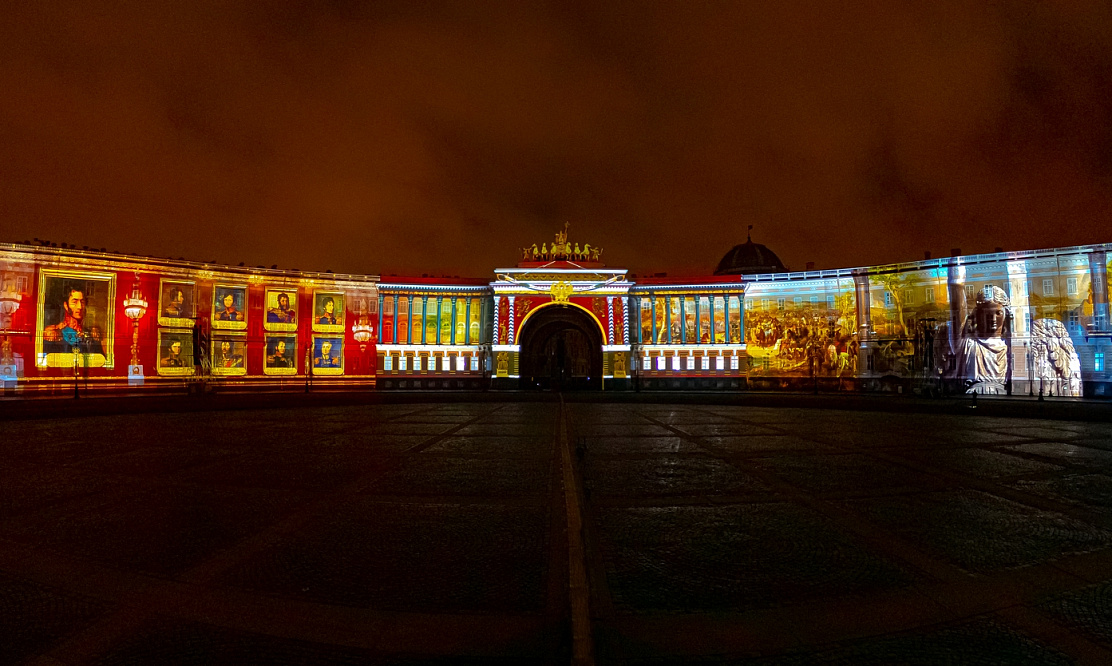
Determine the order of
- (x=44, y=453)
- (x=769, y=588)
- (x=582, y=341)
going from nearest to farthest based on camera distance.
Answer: (x=769, y=588), (x=44, y=453), (x=582, y=341)

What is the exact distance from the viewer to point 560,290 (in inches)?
2023

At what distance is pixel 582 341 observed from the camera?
2297 inches

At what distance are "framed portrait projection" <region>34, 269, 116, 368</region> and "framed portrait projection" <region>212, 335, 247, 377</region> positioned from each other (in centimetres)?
588

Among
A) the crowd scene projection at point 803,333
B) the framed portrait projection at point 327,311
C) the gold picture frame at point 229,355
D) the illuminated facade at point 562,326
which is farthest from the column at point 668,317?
the gold picture frame at point 229,355

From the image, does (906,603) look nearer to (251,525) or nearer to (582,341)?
(251,525)

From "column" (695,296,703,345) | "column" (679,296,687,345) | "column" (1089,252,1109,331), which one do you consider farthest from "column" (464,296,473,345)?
"column" (1089,252,1109,331)

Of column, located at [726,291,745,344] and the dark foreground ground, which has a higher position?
column, located at [726,291,745,344]

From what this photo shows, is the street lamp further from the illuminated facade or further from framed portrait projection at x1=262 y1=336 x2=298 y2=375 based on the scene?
framed portrait projection at x1=262 y1=336 x2=298 y2=375

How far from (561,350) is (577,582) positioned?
53693mm

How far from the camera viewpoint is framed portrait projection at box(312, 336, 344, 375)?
148ft

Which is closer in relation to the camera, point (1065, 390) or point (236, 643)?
point (236, 643)

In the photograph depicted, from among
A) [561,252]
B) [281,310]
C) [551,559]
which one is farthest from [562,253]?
[551,559]

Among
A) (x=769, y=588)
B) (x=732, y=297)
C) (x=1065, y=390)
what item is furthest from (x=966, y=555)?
(x=732, y=297)

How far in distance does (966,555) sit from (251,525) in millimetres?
6410
